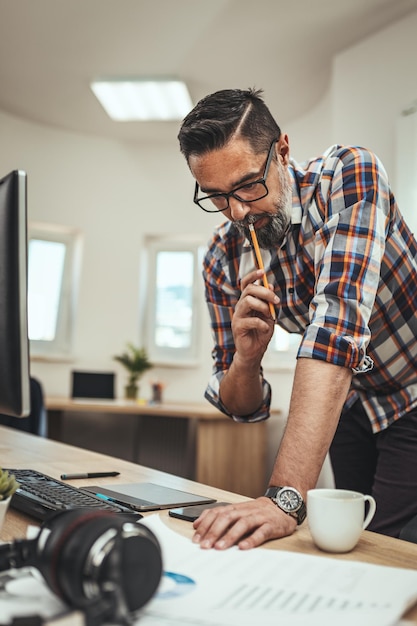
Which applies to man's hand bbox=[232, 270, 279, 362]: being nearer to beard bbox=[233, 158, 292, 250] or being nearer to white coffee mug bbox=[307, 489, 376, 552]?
beard bbox=[233, 158, 292, 250]

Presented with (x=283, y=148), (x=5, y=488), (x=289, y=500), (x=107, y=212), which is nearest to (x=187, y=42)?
(x=107, y=212)

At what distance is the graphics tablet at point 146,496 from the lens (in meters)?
1.00

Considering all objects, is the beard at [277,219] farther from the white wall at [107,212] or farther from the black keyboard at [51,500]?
the white wall at [107,212]

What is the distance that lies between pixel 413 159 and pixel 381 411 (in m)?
2.13

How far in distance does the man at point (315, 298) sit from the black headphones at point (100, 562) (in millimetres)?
374

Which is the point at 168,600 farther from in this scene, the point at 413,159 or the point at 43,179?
the point at 43,179

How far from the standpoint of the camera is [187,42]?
366cm

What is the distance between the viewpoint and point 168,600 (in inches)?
22.9

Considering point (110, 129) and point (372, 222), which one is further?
point (110, 129)

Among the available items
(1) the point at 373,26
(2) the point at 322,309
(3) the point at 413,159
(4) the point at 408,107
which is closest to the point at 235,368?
(2) the point at 322,309

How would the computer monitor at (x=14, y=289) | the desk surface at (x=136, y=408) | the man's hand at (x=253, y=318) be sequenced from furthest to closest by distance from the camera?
the desk surface at (x=136, y=408), the man's hand at (x=253, y=318), the computer monitor at (x=14, y=289)

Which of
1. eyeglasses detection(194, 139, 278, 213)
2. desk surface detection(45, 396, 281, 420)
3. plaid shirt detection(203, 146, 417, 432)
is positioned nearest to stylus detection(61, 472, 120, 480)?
plaid shirt detection(203, 146, 417, 432)

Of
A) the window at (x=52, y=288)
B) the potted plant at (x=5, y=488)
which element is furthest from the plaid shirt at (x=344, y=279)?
the window at (x=52, y=288)

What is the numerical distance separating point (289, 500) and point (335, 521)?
0.15m
